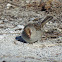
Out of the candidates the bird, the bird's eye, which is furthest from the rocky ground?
the bird's eye

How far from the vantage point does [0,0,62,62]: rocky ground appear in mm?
4516

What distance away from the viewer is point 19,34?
6.51 meters

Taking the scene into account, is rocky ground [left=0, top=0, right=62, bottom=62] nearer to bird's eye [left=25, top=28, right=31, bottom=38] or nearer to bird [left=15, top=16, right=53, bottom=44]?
bird [left=15, top=16, right=53, bottom=44]

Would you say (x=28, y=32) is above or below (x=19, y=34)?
above

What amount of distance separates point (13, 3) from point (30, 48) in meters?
4.57

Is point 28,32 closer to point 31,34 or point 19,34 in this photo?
point 31,34

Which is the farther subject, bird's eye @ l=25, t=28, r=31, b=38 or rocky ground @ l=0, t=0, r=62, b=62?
bird's eye @ l=25, t=28, r=31, b=38

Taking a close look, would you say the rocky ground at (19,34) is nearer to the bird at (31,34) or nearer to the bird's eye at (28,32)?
the bird at (31,34)

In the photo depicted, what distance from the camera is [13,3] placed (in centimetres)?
938

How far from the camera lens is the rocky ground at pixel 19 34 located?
4516 millimetres

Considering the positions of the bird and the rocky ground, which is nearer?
the rocky ground

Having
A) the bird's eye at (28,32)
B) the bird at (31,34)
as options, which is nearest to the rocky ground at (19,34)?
the bird at (31,34)

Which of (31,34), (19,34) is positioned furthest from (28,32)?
(19,34)

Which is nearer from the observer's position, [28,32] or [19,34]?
[28,32]
